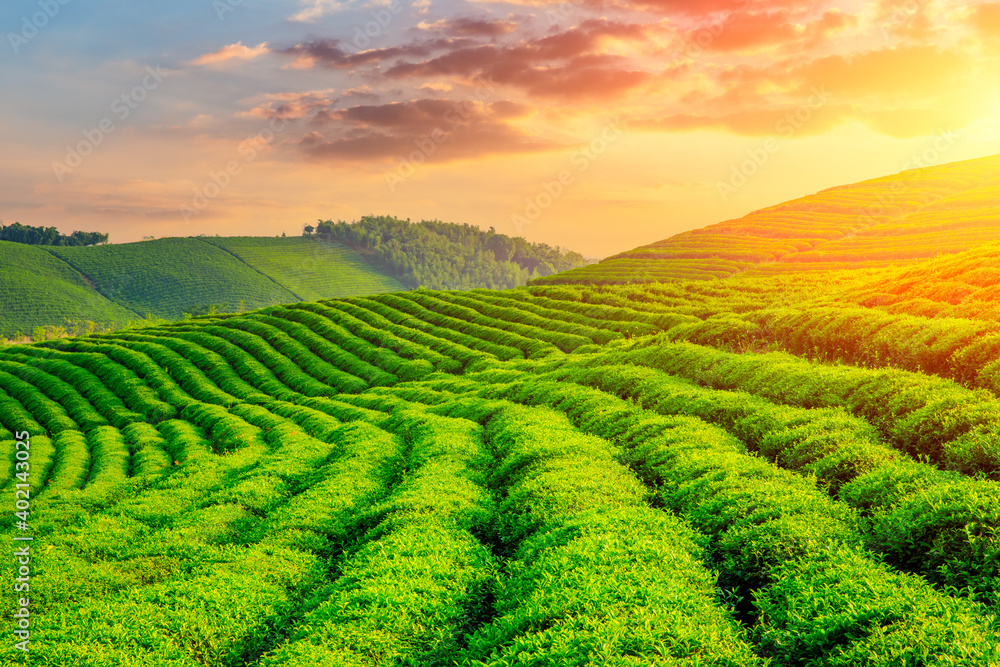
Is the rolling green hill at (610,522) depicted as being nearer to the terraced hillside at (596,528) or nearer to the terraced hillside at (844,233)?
the terraced hillside at (596,528)

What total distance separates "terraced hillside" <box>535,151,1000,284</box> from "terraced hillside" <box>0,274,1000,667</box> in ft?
212

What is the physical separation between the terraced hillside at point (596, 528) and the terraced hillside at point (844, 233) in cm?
6451

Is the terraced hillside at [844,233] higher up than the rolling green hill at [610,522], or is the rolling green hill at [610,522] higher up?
the terraced hillside at [844,233]

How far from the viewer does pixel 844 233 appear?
378 feet

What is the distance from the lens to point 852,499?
1364cm

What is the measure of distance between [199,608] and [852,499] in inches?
574

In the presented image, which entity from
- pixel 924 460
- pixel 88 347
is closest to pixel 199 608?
pixel 924 460

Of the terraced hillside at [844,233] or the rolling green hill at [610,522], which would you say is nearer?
the rolling green hill at [610,522]

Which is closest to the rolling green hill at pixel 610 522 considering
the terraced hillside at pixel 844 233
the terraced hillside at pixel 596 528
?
the terraced hillside at pixel 596 528

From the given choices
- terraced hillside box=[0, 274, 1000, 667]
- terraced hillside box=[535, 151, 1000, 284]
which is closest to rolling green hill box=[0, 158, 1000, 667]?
terraced hillside box=[0, 274, 1000, 667]

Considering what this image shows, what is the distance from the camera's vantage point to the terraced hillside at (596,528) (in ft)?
32.1

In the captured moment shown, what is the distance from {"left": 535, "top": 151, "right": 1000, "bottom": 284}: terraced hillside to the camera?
86.0m

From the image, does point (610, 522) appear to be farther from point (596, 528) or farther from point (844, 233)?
point (844, 233)

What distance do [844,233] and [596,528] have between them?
12176 centimetres
